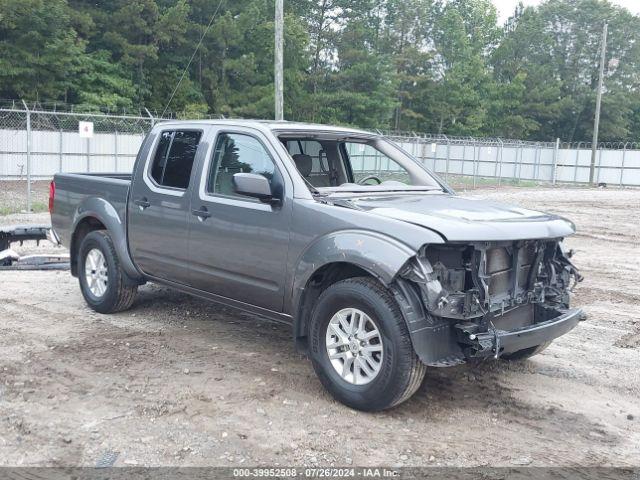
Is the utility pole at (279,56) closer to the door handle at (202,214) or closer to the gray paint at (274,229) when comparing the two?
the gray paint at (274,229)

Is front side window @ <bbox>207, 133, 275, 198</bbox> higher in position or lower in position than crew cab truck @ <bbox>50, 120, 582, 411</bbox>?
higher

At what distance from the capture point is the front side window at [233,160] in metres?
5.62

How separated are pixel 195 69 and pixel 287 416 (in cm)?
4155

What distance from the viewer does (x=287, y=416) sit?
181 inches

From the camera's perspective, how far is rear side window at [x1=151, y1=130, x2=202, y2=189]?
20.3ft

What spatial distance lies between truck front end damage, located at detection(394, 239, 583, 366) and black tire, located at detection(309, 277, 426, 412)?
103 millimetres

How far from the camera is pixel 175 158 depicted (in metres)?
6.34

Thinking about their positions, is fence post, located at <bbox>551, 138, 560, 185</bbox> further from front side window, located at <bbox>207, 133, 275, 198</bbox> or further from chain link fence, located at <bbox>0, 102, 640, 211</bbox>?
front side window, located at <bbox>207, 133, 275, 198</bbox>

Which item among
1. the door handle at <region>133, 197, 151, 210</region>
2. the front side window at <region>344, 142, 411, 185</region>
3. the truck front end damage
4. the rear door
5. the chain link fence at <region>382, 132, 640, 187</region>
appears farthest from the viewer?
the chain link fence at <region>382, 132, 640, 187</region>

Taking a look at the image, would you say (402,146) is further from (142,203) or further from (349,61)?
(349,61)

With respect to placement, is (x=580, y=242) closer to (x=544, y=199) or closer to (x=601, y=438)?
(x=601, y=438)

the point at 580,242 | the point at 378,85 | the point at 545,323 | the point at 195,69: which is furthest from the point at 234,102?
the point at 545,323

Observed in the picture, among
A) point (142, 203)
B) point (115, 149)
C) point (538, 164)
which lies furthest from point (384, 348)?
point (538, 164)

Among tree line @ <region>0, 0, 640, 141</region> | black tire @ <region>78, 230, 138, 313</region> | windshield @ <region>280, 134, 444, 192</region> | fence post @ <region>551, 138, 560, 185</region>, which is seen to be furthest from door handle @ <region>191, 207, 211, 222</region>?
fence post @ <region>551, 138, 560, 185</region>
